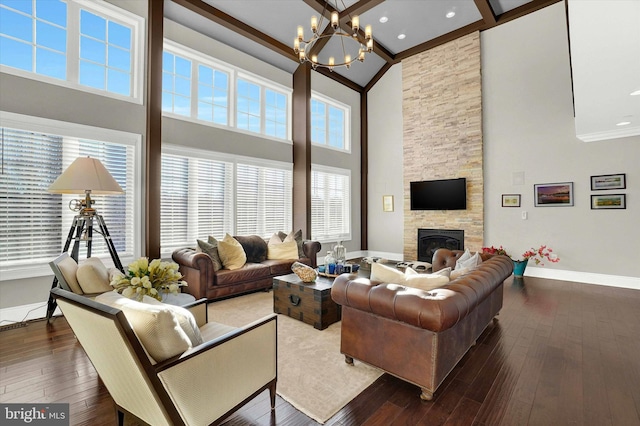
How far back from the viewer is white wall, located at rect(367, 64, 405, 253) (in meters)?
7.96

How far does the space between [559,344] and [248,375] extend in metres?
3.02

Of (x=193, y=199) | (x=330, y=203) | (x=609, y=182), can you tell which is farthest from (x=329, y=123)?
(x=609, y=182)

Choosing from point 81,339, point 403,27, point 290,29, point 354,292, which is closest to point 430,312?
point 354,292

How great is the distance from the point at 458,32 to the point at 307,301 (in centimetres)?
679

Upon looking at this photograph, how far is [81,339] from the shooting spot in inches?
62.7

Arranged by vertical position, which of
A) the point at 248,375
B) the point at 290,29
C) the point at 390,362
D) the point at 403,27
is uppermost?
the point at 403,27

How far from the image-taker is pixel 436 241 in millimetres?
7191

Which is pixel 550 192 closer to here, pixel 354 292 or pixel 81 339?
pixel 354 292

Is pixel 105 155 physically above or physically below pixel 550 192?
above

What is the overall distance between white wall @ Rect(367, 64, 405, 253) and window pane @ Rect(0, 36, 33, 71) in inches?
274

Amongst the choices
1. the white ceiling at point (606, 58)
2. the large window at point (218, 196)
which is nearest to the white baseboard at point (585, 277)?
the white ceiling at point (606, 58)

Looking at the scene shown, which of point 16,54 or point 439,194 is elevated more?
point 16,54

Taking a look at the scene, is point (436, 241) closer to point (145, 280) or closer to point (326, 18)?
point (326, 18)

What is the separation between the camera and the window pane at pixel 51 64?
150 inches
